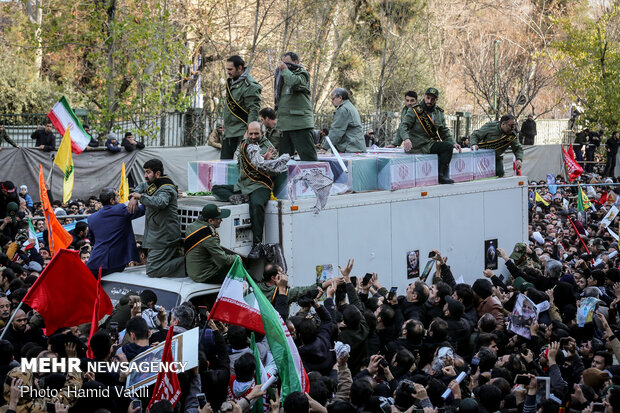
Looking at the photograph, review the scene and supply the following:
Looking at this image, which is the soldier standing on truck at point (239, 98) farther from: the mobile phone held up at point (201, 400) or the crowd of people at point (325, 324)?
the mobile phone held up at point (201, 400)

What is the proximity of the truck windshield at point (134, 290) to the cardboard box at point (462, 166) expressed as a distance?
519 cm

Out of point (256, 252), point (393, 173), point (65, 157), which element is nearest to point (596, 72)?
point (393, 173)

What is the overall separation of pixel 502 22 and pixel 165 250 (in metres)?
44.8

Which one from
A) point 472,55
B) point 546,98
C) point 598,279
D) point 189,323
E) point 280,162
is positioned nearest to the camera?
point 189,323

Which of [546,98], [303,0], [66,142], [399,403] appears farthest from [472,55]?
[399,403]

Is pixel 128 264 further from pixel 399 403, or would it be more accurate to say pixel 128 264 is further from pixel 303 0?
pixel 303 0

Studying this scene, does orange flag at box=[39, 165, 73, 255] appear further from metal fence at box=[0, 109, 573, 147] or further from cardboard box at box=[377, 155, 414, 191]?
metal fence at box=[0, 109, 573, 147]

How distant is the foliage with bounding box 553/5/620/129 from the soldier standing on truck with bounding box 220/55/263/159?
878 inches

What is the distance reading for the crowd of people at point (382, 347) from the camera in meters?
6.09

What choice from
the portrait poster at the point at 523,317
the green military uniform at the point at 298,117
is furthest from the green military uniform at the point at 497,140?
the portrait poster at the point at 523,317

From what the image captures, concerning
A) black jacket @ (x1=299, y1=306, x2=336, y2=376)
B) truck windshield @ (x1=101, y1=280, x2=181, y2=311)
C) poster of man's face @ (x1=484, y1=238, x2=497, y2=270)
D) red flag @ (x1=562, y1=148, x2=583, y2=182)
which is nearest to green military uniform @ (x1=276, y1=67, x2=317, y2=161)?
truck windshield @ (x1=101, y1=280, x2=181, y2=311)

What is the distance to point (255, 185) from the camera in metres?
9.77

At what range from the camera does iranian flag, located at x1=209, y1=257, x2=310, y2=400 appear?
6.45 m

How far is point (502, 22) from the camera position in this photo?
50719 millimetres
